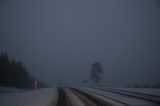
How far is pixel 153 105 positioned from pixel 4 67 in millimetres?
48189

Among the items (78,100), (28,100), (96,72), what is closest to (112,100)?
(78,100)

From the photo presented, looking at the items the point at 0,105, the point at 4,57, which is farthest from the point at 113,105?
the point at 4,57

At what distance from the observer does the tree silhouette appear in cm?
6919

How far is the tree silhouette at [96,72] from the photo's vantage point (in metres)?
69.2

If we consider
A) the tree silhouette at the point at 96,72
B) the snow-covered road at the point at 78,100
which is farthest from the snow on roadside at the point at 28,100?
the tree silhouette at the point at 96,72

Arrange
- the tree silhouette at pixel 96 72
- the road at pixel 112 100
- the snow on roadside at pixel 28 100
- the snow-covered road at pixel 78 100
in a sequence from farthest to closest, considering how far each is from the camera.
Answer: the tree silhouette at pixel 96 72 → the snow on roadside at pixel 28 100 → the snow-covered road at pixel 78 100 → the road at pixel 112 100

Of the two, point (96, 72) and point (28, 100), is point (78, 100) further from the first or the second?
point (96, 72)

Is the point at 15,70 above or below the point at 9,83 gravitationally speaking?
above

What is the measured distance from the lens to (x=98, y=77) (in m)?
69.1

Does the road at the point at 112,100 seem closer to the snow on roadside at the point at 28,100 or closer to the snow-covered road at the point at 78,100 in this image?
the snow-covered road at the point at 78,100

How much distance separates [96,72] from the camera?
228ft

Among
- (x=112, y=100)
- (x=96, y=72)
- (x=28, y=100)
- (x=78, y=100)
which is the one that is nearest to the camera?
(x=112, y=100)

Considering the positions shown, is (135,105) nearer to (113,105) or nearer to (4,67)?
(113,105)

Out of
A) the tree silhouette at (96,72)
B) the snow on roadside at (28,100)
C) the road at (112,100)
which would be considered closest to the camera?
the road at (112,100)
